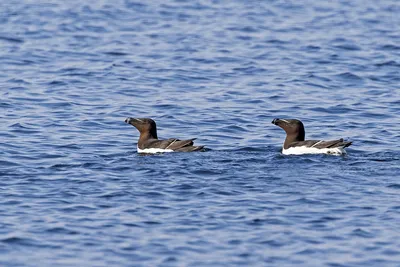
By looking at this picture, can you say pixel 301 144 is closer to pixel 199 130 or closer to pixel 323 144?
pixel 323 144

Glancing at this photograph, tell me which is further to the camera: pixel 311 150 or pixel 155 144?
pixel 155 144

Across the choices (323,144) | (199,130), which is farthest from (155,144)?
(323,144)

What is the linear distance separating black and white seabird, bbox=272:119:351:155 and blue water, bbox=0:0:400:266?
426 millimetres

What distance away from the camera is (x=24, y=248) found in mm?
13422

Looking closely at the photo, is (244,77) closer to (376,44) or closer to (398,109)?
(398,109)

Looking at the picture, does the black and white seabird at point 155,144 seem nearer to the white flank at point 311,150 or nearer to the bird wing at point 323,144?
the white flank at point 311,150

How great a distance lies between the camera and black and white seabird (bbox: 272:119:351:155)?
62.1 feet

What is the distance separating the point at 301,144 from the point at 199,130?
11.9 ft

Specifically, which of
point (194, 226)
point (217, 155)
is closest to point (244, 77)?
point (217, 155)

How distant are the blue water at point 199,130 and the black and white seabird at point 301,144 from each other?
16.8 inches

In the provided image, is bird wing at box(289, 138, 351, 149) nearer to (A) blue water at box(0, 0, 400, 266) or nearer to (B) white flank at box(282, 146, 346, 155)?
(B) white flank at box(282, 146, 346, 155)

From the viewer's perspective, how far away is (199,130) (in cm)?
2244

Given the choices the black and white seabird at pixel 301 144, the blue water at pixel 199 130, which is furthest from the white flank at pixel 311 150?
the blue water at pixel 199 130

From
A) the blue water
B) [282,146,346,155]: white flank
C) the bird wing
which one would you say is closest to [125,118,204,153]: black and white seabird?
the blue water
